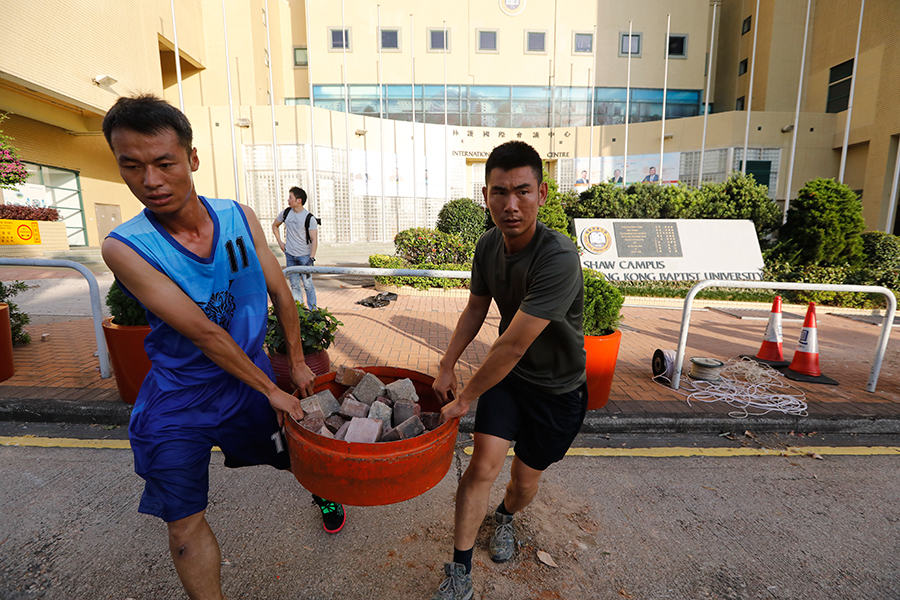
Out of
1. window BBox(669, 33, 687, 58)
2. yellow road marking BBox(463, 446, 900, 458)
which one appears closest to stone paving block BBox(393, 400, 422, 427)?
yellow road marking BBox(463, 446, 900, 458)

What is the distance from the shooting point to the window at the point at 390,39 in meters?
25.2

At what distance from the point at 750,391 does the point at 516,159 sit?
13.6 ft

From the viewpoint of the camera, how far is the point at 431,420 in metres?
1.89

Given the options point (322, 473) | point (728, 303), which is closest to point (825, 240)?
point (728, 303)

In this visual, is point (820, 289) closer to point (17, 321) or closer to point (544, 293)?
point (544, 293)

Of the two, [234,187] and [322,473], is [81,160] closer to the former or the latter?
[234,187]

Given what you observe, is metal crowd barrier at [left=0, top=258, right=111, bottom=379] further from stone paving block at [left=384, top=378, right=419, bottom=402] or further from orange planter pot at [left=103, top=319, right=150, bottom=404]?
stone paving block at [left=384, top=378, right=419, bottom=402]

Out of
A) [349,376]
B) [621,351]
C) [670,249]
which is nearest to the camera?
[349,376]

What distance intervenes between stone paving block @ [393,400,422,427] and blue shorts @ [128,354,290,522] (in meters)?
0.47

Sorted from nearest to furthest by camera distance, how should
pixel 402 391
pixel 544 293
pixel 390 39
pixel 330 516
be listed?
pixel 544 293
pixel 402 391
pixel 330 516
pixel 390 39

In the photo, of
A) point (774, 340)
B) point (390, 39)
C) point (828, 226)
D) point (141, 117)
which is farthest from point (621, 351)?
point (390, 39)

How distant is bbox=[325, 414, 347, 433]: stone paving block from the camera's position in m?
1.78

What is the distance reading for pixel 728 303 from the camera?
9.89 meters

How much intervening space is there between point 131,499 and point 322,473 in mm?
2155
